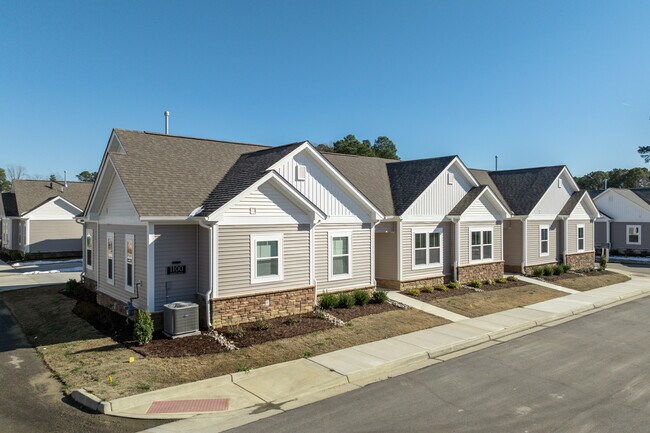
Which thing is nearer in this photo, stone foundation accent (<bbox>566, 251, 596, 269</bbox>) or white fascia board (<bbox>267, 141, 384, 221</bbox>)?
white fascia board (<bbox>267, 141, 384, 221</bbox>)

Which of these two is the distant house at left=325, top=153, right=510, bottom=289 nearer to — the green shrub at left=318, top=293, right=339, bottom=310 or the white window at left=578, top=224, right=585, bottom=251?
the green shrub at left=318, top=293, right=339, bottom=310

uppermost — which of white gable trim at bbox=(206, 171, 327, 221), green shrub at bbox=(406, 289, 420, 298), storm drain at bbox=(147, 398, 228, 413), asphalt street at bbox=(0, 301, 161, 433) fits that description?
white gable trim at bbox=(206, 171, 327, 221)

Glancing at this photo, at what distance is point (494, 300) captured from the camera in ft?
65.4

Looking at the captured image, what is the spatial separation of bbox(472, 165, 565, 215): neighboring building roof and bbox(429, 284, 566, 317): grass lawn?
633 centimetres

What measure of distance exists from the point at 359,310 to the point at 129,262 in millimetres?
7962

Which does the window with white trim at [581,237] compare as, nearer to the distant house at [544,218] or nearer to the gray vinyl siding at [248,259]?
the distant house at [544,218]

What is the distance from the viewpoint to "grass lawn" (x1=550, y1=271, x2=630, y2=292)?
24594 mm

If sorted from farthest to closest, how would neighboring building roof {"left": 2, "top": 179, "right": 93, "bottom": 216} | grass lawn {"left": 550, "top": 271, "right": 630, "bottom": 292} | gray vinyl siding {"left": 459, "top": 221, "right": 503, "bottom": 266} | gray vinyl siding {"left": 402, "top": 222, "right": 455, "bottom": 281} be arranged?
neighboring building roof {"left": 2, "top": 179, "right": 93, "bottom": 216}, grass lawn {"left": 550, "top": 271, "right": 630, "bottom": 292}, gray vinyl siding {"left": 459, "top": 221, "right": 503, "bottom": 266}, gray vinyl siding {"left": 402, "top": 222, "right": 455, "bottom": 281}

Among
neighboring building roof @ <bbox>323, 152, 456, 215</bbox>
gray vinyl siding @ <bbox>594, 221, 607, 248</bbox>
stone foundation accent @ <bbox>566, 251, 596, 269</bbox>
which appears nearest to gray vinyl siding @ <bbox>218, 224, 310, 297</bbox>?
neighboring building roof @ <bbox>323, 152, 456, 215</bbox>

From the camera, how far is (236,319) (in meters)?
14.0

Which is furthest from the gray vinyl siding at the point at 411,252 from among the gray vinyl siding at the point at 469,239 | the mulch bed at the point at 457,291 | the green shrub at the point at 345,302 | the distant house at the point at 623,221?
the distant house at the point at 623,221

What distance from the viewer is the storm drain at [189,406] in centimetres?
859

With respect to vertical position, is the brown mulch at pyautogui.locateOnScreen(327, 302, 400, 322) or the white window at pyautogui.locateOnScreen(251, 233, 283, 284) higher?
the white window at pyautogui.locateOnScreen(251, 233, 283, 284)

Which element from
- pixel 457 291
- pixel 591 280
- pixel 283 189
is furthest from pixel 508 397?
pixel 591 280
